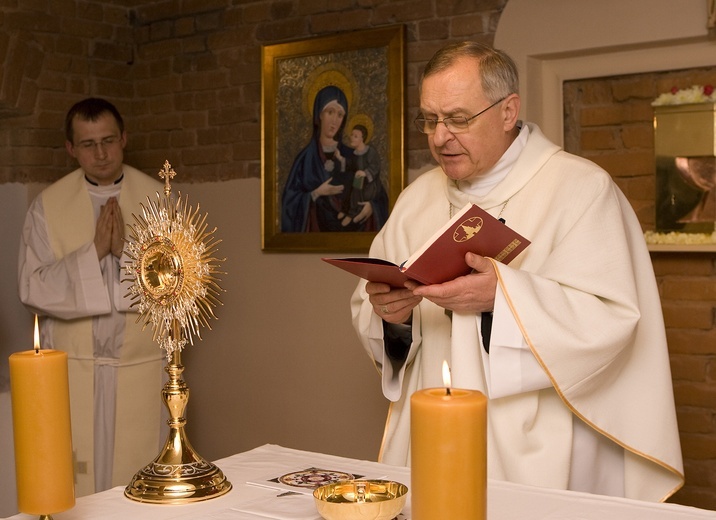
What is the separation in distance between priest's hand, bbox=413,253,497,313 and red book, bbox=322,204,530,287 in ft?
0.10

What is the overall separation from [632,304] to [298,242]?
2.65 metres

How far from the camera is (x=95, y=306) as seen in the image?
458 centimetres

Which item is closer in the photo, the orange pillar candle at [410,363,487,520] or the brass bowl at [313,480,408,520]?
the orange pillar candle at [410,363,487,520]

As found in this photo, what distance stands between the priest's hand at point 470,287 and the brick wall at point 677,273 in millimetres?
1712

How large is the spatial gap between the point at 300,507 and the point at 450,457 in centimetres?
82

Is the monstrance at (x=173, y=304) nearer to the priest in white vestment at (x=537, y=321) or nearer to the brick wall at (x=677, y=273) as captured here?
the priest in white vestment at (x=537, y=321)

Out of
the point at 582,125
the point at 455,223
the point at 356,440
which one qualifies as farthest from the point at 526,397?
the point at 356,440

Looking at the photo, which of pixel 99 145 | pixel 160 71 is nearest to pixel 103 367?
pixel 99 145

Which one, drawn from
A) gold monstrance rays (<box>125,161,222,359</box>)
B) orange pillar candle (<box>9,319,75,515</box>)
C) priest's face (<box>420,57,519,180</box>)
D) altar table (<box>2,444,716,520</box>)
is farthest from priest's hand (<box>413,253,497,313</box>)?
orange pillar candle (<box>9,319,75,515</box>)

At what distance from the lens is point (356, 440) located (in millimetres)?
4914

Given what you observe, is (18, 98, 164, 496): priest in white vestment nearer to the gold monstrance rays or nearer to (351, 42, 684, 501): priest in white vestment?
(351, 42, 684, 501): priest in white vestment

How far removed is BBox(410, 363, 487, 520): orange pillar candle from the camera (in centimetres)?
115

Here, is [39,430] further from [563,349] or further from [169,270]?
[563,349]

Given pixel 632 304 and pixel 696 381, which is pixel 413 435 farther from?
pixel 696 381
